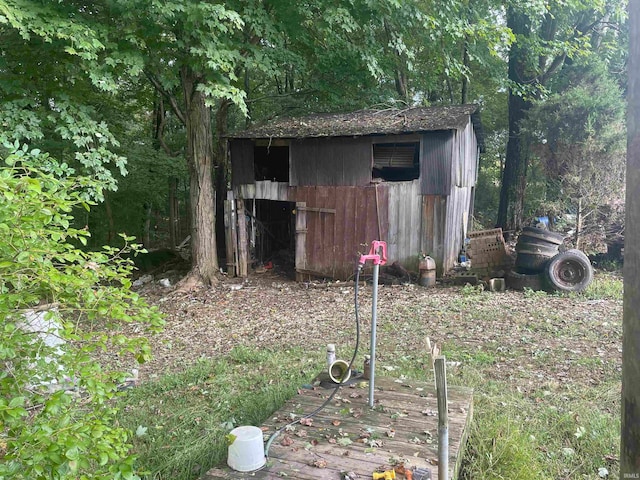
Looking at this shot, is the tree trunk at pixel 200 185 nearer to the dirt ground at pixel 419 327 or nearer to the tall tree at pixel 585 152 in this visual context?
the dirt ground at pixel 419 327

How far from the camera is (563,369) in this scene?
203 inches

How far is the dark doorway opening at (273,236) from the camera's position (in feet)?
40.7

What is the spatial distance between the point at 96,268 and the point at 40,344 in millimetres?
447

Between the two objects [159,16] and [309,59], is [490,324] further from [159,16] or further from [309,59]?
[309,59]

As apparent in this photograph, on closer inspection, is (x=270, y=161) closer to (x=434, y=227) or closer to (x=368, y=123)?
(x=368, y=123)

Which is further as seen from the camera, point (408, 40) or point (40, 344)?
point (408, 40)

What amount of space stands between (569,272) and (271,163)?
332 inches

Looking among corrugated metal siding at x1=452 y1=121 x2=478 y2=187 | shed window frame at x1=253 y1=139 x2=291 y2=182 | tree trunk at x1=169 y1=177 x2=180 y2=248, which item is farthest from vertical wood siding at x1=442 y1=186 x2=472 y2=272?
tree trunk at x1=169 y1=177 x2=180 y2=248

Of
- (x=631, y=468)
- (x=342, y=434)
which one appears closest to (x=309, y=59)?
(x=342, y=434)

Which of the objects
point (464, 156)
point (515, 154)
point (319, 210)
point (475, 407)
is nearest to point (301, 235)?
point (319, 210)

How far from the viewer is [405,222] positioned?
1020 centimetres

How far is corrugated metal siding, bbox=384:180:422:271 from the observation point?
398 inches

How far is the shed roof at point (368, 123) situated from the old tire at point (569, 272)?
11.3ft

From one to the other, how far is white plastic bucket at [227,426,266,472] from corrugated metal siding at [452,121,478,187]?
837 centimetres
